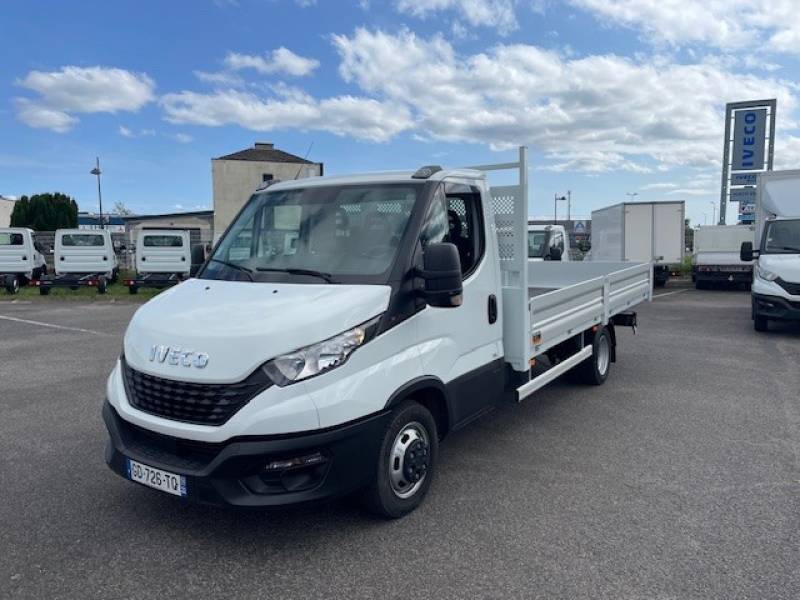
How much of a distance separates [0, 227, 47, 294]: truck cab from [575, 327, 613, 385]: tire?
1967 cm

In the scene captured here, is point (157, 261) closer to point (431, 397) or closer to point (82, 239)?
point (82, 239)

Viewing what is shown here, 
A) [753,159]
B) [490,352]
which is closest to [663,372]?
[490,352]

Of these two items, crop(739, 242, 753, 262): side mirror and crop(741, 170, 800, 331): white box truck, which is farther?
crop(739, 242, 753, 262): side mirror

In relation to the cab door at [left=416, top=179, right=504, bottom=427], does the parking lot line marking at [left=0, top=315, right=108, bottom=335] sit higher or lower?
lower

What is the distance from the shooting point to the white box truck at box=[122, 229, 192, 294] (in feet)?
64.7

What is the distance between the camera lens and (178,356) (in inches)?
133

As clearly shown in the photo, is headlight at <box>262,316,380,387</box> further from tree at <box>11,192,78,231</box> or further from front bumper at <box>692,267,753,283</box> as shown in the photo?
tree at <box>11,192,78,231</box>

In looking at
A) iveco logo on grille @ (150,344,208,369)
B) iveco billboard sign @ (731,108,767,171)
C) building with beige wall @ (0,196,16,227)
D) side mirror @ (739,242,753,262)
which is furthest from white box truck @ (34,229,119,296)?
building with beige wall @ (0,196,16,227)

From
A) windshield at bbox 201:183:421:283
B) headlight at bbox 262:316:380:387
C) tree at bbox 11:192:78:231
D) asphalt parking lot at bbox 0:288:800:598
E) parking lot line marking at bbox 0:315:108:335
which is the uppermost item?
tree at bbox 11:192:78:231

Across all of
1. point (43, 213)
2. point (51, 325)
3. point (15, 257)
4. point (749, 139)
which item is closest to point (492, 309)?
point (51, 325)

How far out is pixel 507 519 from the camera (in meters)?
3.86

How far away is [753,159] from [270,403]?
88.6 feet

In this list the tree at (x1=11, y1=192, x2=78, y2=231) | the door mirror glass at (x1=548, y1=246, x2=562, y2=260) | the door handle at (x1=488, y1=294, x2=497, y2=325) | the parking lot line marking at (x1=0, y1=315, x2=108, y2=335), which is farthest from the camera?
the tree at (x1=11, y1=192, x2=78, y2=231)

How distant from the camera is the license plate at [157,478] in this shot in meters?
3.31
